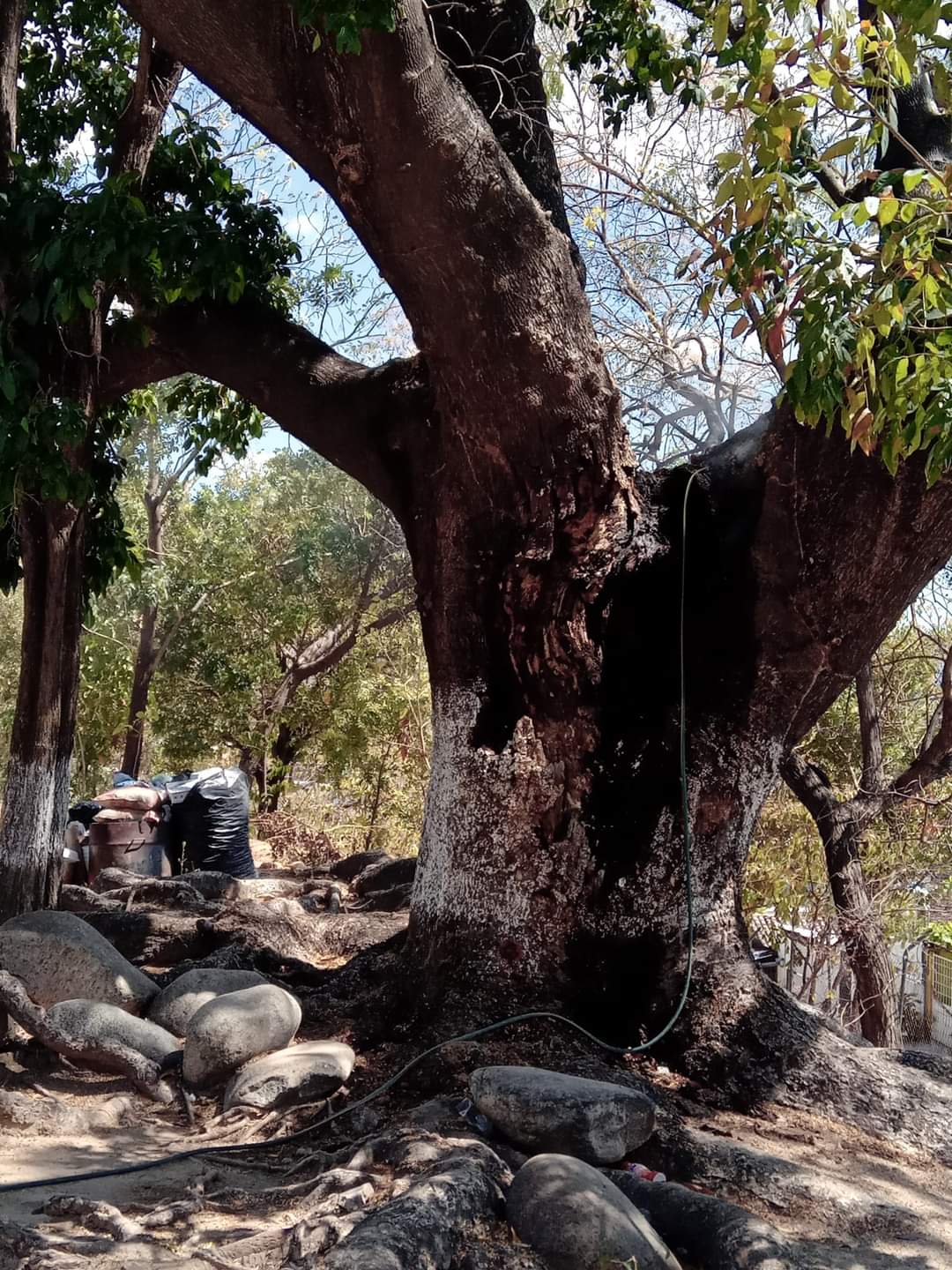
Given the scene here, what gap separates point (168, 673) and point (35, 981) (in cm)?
991

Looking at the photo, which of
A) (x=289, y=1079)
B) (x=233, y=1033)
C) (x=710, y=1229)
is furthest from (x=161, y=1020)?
(x=710, y=1229)

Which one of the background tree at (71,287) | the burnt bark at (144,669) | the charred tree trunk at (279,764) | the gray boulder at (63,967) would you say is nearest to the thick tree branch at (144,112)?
the background tree at (71,287)

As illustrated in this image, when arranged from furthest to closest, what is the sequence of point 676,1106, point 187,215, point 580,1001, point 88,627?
point 88,627
point 187,215
point 580,1001
point 676,1106

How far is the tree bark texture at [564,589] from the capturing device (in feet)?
15.4

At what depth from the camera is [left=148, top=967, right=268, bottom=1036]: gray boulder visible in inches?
210

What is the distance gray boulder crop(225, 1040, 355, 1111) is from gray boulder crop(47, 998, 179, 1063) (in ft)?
1.59

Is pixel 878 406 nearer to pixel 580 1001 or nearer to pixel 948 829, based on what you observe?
pixel 580 1001

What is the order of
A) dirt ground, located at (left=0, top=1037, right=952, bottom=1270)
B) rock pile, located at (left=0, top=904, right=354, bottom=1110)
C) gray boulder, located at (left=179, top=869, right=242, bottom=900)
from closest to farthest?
dirt ground, located at (left=0, top=1037, right=952, bottom=1270)
rock pile, located at (left=0, top=904, right=354, bottom=1110)
gray boulder, located at (left=179, top=869, right=242, bottom=900)

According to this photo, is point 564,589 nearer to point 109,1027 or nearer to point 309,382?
point 309,382

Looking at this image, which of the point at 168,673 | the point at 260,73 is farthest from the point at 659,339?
the point at 168,673

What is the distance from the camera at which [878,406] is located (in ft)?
12.6

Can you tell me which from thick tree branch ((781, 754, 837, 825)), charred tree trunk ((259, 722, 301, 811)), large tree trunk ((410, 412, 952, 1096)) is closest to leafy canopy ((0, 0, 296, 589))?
large tree trunk ((410, 412, 952, 1096))

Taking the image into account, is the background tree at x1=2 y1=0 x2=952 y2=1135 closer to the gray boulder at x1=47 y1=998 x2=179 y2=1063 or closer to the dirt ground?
the dirt ground

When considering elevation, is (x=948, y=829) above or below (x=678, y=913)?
above
